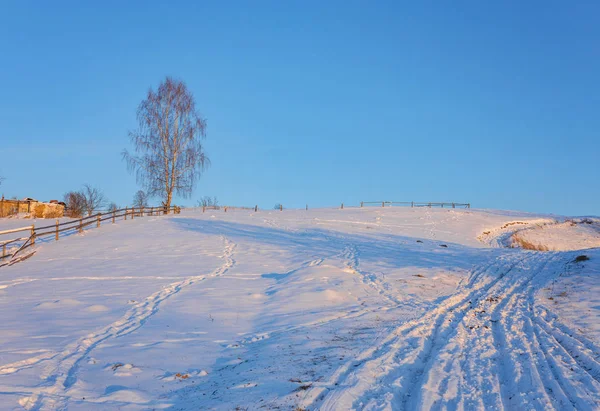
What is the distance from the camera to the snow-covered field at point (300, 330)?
225 inches

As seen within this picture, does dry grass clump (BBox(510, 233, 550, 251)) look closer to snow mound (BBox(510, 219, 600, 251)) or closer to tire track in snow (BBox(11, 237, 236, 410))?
snow mound (BBox(510, 219, 600, 251))

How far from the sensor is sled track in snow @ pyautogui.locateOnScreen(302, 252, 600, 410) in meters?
5.15

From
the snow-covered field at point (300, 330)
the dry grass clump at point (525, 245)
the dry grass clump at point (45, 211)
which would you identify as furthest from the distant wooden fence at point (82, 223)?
the dry grass clump at point (525, 245)

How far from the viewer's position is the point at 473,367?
6320 mm

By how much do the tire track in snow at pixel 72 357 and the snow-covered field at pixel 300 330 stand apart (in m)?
0.04

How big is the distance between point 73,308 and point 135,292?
199 centimetres

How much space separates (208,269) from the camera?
17.0 m

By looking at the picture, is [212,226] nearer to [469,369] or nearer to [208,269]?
[208,269]

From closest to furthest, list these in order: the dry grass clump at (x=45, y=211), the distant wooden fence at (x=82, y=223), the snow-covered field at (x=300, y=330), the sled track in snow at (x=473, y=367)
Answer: the sled track in snow at (x=473, y=367) → the snow-covered field at (x=300, y=330) → the distant wooden fence at (x=82, y=223) → the dry grass clump at (x=45, y=211)

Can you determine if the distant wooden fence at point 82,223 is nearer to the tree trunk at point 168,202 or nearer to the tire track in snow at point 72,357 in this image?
the tree trunk at point 168,202

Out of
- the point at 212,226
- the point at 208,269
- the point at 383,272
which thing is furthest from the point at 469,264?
the point at 212,226

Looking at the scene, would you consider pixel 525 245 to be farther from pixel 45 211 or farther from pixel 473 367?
pixel 45 211

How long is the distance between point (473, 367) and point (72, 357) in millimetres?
6301

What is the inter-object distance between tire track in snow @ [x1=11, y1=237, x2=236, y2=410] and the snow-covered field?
38mm
